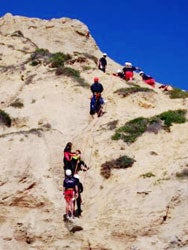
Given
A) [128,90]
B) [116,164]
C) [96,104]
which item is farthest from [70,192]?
[128,90]

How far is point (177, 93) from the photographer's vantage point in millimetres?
42969

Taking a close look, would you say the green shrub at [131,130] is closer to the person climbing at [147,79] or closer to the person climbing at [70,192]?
the person climbing at [70,192]

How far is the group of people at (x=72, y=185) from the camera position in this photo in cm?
2738

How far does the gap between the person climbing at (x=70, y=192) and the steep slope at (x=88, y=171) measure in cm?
53

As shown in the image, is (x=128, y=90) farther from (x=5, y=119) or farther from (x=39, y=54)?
(x=39, y=54)

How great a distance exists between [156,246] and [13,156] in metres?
11.1

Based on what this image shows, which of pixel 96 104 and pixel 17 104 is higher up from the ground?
pixel 17 104

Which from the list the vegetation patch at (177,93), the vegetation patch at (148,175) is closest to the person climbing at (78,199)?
the vegetation patch at (148,175)

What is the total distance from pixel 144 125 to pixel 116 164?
13.4 feet

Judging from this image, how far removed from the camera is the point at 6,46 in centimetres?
5384

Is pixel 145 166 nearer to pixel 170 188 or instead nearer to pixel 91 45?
pixel 170 188

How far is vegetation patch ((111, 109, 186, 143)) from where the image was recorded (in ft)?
109

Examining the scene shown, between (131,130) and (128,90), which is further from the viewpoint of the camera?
(128,90)

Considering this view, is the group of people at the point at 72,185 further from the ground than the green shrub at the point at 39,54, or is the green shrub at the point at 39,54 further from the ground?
the green shrub at the point at 39,54
